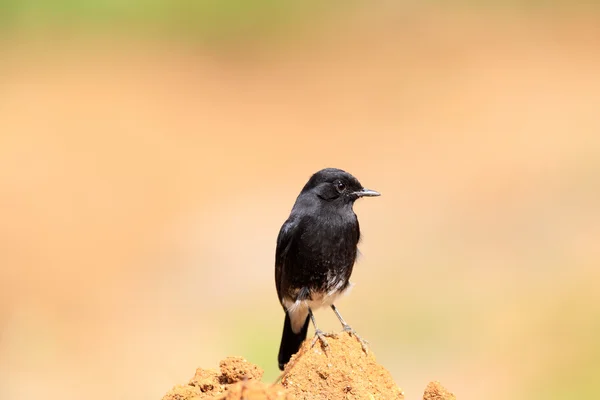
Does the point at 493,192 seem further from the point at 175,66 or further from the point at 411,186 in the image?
the point at 175,66

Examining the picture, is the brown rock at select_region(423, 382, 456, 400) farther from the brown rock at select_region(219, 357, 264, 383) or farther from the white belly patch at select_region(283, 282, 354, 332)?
the white belly patch at select_region(283, 282, 354, 332)

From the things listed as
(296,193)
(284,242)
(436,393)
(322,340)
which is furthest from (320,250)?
(296,193)

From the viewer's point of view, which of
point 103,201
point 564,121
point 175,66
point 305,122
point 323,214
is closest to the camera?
point 323,214

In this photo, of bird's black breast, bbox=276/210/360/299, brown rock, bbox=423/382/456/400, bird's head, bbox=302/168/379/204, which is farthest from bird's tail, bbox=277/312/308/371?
brown rock, bbox=423/382/456/400

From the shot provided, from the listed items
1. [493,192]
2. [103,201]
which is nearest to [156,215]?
[103,201]

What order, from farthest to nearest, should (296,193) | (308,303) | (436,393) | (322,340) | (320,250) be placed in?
(296,193) < (308,303) < (320,250) < (322,340) < (436,393)

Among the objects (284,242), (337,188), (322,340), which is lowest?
(322,340)

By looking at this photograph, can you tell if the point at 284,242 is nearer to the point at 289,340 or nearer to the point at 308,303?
the point at 308,303
